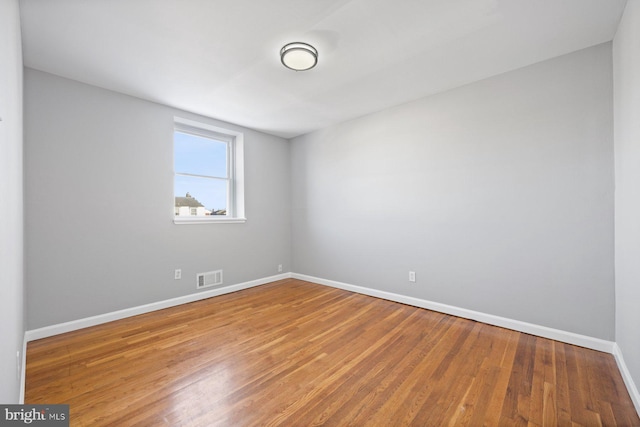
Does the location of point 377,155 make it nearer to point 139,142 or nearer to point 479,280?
point 479,280

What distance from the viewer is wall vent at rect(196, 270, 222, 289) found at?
3602 mm

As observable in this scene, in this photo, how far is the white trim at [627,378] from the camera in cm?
155

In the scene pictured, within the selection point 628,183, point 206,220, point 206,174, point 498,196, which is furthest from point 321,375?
point 206,174

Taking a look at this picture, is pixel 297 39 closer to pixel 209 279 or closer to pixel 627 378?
pixel 209 279

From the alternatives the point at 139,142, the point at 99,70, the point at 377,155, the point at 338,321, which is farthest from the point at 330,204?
the point at 99,70

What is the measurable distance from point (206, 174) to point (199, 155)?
29cm

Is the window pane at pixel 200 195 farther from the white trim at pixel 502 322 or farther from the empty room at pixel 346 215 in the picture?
the white trim at pixel 502 322

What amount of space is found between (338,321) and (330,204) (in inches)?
75.2

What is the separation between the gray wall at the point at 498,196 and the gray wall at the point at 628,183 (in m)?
0.16

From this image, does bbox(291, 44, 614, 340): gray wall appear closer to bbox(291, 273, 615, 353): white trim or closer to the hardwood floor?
bbox(291, 273, 615, 353): white trim

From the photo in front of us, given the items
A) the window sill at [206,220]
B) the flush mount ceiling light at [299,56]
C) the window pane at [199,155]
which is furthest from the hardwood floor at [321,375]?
the flush mount ceiling light at [299,56]

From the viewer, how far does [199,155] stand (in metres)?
3.88

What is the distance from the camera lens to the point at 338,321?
2840mm

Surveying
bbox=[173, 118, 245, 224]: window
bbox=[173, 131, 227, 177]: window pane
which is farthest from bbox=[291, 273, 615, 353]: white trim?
bbox=[173, 131, 227, 177]: window pane
